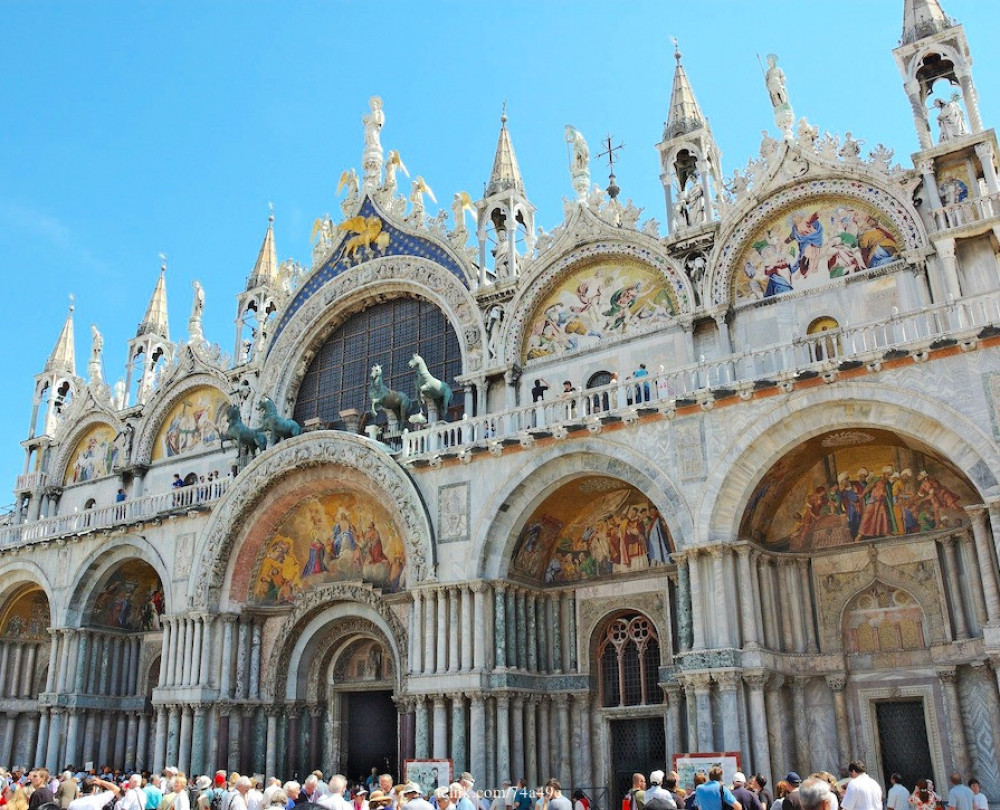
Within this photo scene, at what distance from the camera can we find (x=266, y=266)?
2933cm

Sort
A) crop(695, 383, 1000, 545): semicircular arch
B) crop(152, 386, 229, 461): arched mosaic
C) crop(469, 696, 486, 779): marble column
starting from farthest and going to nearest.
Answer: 1. crop(152, 386, 229, 461): arched mosaic
2. crop(469, 696, 486, 779): marble column
3. crop(695, 383, 1000, 545): semicircular arch

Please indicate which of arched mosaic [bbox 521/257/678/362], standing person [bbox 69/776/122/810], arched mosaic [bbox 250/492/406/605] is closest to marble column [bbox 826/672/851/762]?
arched mosaic [bbox 521/257/678/362]

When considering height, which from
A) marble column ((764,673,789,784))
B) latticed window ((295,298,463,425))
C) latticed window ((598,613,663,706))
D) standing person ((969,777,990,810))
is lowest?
standing person ((969,777,990,810))

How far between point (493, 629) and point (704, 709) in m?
4.59

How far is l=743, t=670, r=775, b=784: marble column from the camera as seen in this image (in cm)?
1530

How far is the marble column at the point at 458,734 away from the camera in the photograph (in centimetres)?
1795

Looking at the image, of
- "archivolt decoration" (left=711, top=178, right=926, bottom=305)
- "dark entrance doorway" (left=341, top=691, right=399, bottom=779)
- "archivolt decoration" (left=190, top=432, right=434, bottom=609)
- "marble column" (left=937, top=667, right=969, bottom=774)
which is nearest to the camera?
"marble column" (left=937, top=667, right=969, bottom=774)

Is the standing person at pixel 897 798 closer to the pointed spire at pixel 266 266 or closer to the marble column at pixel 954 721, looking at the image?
the marble column at pixel 954 721

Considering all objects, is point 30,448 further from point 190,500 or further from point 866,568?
point 866,568

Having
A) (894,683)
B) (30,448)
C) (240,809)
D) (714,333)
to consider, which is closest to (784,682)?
(894,683)

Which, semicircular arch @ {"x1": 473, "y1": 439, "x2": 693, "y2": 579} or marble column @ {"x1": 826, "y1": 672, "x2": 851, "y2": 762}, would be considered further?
semicircular arch @ {"x1": 473, "y1": 439, "x2": 693, "y2": 579}

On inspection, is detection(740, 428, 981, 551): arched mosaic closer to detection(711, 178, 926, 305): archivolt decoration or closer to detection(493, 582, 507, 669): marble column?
detection(711, 178, 926, 305): archivolt decoration

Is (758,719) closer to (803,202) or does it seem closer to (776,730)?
(776,730)

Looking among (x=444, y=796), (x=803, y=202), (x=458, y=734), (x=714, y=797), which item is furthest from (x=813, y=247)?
(x=444, y=796)
